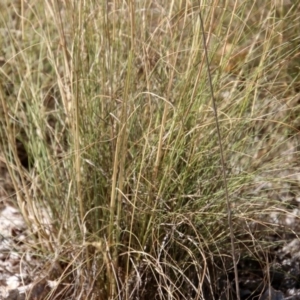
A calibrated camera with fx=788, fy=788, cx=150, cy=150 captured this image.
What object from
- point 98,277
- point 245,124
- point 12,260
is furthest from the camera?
point 12,260

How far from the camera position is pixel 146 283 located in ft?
8.14

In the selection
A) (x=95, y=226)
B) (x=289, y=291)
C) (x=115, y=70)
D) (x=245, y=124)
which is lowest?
(x=289, y=291)

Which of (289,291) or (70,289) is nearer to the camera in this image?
(70,289)

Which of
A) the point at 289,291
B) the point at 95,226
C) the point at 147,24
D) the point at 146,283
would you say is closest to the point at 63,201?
the point at 95,226

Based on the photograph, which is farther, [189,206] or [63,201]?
[63,201]

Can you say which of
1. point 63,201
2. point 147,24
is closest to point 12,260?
point 63,201

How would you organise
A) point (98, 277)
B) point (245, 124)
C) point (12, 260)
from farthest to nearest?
point (12, 260), point (245, 124), point (98, 277)

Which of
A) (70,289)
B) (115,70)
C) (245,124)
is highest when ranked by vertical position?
(115,70)

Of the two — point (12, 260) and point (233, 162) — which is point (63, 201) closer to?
point (12, 260)

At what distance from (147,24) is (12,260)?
0.99 metres

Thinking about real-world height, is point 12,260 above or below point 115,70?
below

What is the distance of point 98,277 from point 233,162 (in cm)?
61

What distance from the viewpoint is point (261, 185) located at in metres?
2.68

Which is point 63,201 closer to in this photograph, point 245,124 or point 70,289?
point 70,289
